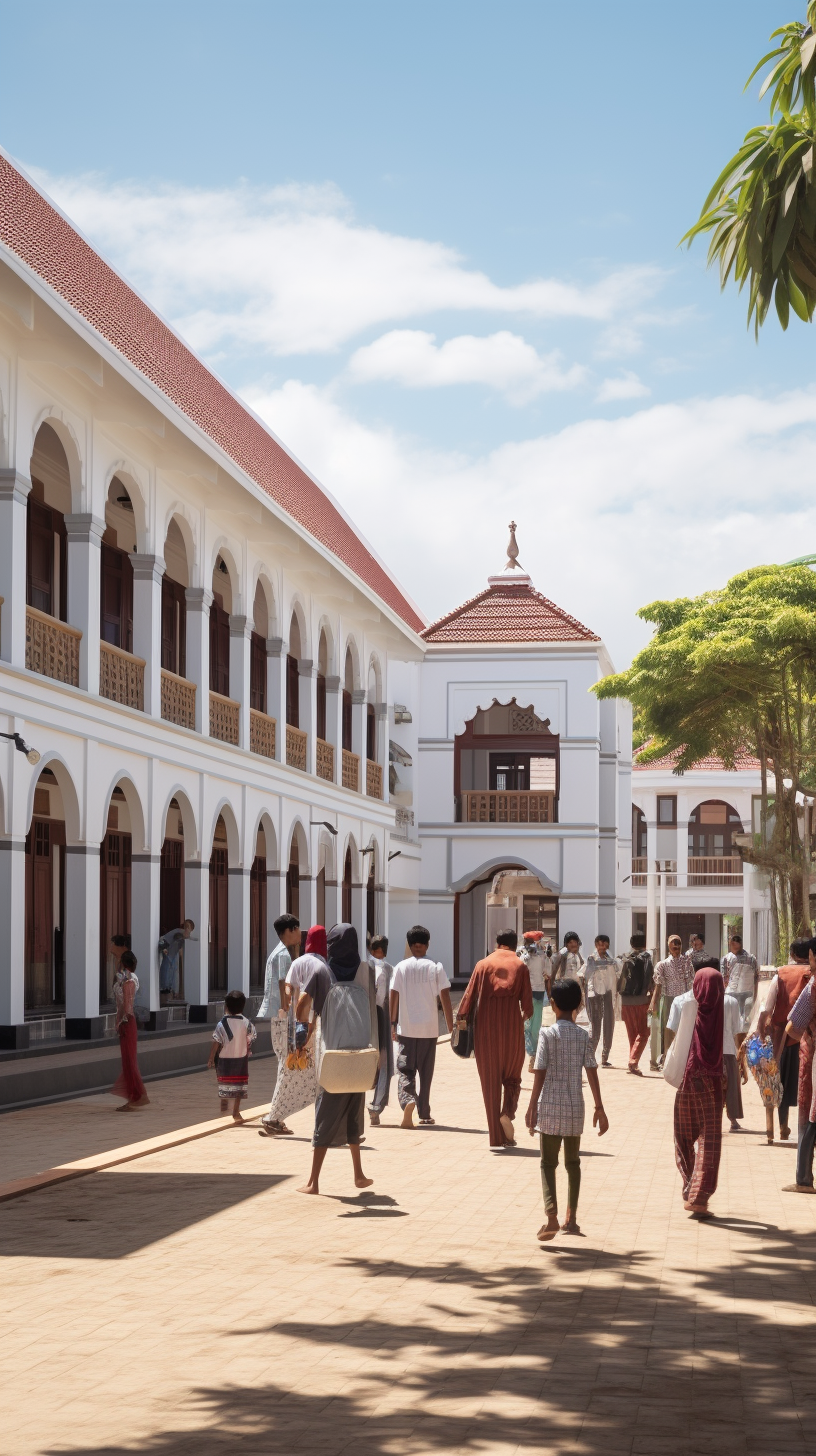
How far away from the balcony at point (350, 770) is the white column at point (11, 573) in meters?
16.8

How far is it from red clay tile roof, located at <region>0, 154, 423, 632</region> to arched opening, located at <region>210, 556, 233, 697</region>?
5.84 ft

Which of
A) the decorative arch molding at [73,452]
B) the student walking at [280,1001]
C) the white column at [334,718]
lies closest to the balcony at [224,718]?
the decorative arch molding at [73,452]

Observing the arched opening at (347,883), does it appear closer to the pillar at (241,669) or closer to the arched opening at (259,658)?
the arched opening at (259,658)

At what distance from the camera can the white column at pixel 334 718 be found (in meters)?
33.6

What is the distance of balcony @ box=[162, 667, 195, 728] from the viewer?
77.8ft

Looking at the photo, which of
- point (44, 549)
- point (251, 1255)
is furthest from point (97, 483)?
point (251, 1255)

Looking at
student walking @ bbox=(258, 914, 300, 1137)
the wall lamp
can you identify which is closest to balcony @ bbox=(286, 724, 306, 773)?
the wall lamp

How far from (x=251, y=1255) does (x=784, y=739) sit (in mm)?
25365

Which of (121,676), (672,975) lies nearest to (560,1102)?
(672,975)

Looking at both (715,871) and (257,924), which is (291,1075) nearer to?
(257,924)

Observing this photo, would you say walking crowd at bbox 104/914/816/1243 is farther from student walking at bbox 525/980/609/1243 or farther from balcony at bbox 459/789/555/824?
balcony at bbox 459/789/555/824

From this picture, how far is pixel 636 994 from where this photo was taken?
20172 millimetres

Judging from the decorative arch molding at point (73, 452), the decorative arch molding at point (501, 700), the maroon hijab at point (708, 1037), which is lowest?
the maroon hijab at point (708, 1037)

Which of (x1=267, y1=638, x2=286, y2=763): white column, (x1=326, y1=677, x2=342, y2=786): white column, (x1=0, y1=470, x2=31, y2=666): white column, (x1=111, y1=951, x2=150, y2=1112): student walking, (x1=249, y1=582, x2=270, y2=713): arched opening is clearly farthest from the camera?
(x1=326, y1=677, x2=342, y2=786): white column
